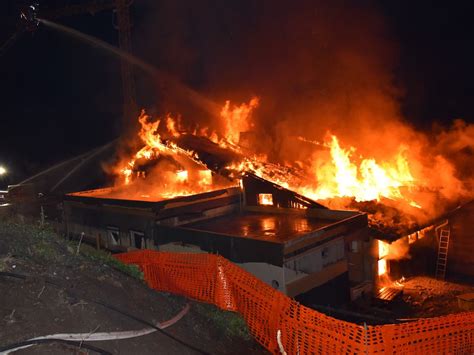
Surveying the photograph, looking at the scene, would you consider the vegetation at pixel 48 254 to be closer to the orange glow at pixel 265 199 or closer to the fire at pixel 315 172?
the orange glow at pixel 265 199

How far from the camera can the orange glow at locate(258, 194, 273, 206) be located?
17.4m

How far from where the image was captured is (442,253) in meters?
17.3

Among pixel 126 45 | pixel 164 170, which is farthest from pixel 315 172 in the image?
pixel 126 45

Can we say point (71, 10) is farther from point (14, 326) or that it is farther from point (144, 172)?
point (14, 326)

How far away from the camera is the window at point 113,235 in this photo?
57.4 feet

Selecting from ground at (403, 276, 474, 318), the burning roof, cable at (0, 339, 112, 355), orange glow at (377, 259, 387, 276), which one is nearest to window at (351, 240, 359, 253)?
the burning roof

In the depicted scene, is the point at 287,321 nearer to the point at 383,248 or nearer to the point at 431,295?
the point at 431,295

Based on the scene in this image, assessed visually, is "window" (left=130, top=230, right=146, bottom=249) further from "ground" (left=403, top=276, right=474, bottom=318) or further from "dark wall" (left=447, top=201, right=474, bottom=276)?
"dark wall" (left=447, top=201, right=474, bottom=276)

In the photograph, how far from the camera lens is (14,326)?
444 centimetres

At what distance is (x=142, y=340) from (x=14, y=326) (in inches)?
62.2

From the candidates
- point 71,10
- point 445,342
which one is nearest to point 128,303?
point 445,342

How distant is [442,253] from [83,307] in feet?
54.4

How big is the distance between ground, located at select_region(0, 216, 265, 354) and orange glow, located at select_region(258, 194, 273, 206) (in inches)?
394

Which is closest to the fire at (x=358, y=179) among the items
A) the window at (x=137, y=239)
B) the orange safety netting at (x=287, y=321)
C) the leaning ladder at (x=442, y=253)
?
the leaning ladder at (x=442, y=253)
